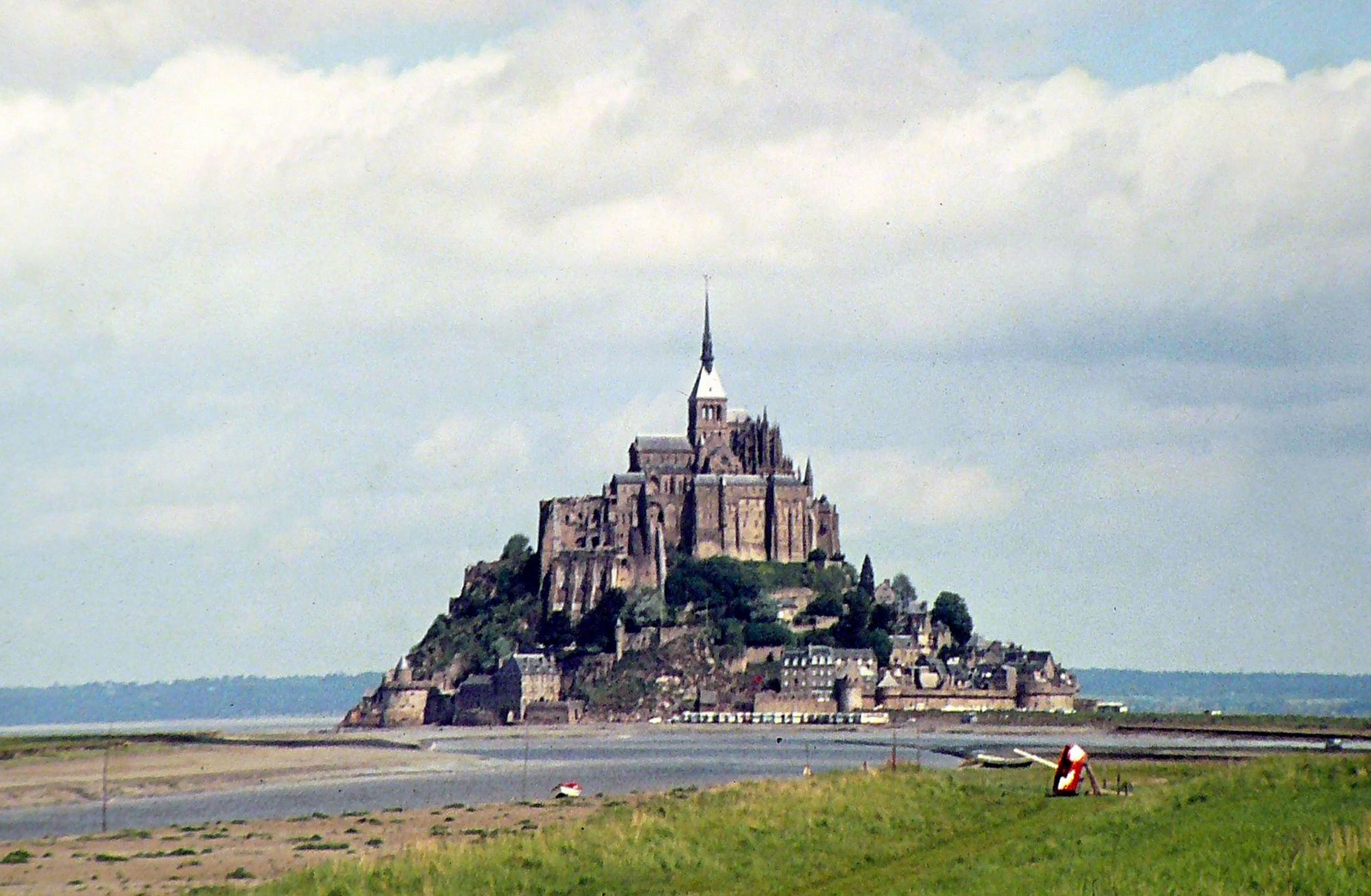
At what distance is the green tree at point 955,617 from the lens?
550 feet

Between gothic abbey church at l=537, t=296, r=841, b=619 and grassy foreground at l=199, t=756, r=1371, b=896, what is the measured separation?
113m

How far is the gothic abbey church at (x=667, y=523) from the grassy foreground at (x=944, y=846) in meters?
113

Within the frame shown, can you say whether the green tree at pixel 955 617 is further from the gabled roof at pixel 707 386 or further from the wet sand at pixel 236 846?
the wet sand at pixel 236 846

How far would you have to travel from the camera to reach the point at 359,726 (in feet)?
547

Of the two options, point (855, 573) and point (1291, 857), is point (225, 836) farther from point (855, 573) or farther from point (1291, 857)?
point (855, 573)

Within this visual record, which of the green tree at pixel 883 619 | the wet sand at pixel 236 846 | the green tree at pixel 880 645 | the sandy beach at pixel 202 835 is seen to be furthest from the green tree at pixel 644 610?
the wet sand at pixel 236 846

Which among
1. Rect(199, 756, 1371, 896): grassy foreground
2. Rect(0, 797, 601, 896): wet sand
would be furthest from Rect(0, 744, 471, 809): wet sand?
Rect(199, 756, 1371, 896): grassy foreground

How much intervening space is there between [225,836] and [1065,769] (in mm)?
20885

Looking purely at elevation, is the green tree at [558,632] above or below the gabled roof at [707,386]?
below

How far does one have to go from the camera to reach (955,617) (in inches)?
6609

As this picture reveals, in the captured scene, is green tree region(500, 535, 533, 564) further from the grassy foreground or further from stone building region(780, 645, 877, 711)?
the grassy foreground

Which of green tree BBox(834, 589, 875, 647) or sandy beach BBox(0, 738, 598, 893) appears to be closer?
sandy beach BBox(0, 738, 598, 893)

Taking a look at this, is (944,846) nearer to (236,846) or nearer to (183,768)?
Answer: (236,846)

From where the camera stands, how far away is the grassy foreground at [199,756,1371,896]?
29125 mm
